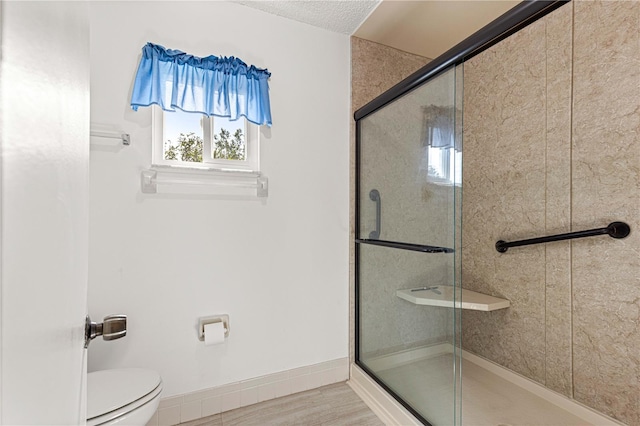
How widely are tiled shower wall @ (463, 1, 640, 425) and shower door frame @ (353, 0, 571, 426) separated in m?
0.83

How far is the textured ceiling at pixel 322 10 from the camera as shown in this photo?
5.91 ft

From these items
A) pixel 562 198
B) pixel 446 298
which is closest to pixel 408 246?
pixel 446 298

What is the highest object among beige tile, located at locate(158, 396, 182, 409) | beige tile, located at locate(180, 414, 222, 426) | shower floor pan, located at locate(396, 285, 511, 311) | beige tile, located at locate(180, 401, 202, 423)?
shower floor pan, located at locate(396, 285, 511, 311)

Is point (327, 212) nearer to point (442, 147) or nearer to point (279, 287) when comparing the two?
point (279, 287)

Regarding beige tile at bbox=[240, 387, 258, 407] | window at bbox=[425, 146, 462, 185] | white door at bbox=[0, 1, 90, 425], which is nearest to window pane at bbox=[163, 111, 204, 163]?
window at bbox=[425, 146, 462, 185]

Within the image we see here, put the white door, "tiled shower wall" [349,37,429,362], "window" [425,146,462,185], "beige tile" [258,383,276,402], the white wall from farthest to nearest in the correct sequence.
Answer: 1. "tiled shower wall" [349,37,429,362]
2. "beige tile" [258,383,276,402]
3. the white wall
4. "window" [425,146,462,185]
5. the white door

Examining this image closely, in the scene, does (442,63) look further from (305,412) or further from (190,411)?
(190,411)

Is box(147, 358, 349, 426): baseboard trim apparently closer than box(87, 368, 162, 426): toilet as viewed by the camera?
No

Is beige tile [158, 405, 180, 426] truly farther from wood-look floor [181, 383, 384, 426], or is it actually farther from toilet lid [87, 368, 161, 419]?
toilet lid [87, 368, 161, 419]

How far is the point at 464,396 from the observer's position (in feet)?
5.85

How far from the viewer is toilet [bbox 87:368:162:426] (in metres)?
1.10

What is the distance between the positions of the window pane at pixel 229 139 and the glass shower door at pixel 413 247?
2.55ft

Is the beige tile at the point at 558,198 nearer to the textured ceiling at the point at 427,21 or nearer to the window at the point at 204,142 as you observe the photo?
the textured ceiling at the point at 427,21

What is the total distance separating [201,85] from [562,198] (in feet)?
6.86
